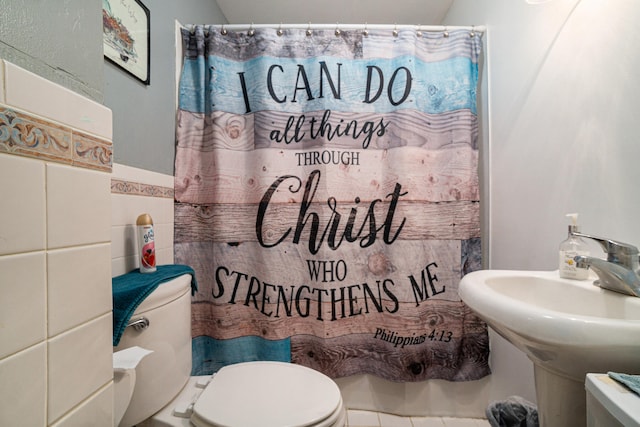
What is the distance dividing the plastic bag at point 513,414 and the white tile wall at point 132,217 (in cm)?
131

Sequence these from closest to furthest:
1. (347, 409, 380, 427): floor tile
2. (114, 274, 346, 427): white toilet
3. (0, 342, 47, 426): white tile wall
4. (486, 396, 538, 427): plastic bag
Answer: (0, 342, 47, 426): white tile wall, (114, 274, 346, 427): white toilet, (486, 396, 538, 427): plastic bag, (347, 409, 380, 427): floor tile

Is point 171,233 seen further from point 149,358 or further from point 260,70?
point 260,70

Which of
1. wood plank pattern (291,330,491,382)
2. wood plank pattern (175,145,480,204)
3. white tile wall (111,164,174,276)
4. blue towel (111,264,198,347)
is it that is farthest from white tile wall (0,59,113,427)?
wood plank pattern (291,330,491,382)

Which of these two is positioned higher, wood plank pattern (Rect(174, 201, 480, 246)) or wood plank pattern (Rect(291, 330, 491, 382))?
wood plank pattern (Rect(174, 201, 480, 246))

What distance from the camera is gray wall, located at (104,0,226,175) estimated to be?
88 cm

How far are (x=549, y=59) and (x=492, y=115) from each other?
316 millimetres

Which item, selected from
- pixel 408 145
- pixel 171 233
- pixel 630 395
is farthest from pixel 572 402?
pixel 171 233

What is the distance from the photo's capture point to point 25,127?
305mm

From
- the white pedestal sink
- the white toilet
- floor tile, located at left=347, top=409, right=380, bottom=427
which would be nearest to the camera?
the white pedestal sink

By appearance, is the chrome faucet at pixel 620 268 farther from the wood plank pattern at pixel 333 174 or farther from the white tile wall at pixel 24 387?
the white tile wall at pixel 24 387

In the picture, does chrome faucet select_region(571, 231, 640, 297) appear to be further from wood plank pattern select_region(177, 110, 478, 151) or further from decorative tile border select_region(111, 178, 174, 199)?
decorative tile border select_region(111, 178, 174, 199)

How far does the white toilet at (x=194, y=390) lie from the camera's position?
2.34ft

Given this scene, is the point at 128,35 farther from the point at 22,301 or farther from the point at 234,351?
the point at 234,351

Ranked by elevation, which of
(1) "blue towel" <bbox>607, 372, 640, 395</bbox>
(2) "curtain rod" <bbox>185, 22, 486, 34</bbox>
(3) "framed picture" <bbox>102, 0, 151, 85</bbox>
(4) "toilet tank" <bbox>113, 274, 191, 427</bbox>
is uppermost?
(2) "curtain rod" <bbox>185, 22, 486, 34</bbox>
